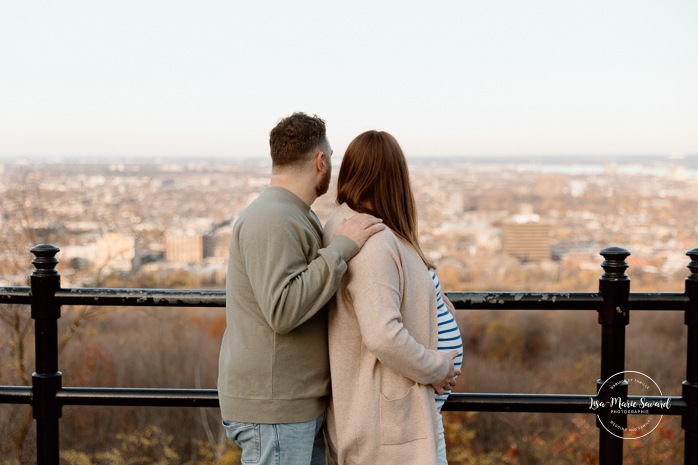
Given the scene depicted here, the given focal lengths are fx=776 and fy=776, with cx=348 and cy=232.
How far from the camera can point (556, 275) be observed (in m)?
33.0

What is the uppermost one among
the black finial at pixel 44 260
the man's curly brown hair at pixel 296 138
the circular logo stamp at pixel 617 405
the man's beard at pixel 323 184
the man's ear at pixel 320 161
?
the man's curly brown hair at pixel 296 138

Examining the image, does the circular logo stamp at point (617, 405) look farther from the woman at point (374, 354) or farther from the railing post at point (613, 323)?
the woman at point (374, 354)

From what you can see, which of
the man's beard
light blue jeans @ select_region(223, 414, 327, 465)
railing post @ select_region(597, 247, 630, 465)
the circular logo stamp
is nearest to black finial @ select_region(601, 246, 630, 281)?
railing post @ select_region(597, 247, 630, 465)

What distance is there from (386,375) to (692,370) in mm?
1305

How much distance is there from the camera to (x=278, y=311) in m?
2.06

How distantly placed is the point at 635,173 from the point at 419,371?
47.1 meters

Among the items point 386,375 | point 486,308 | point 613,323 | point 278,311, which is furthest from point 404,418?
point 613,323

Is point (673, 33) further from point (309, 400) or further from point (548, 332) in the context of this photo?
point (309, 400)

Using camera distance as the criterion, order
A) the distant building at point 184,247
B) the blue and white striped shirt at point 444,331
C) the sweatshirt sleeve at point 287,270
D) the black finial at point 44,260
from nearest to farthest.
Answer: the sweatshirt sleeve at point 287,270 < the blue and white striped shirt at point 444,331 < the black finial at point 44,260 < the distant building at point 184,247

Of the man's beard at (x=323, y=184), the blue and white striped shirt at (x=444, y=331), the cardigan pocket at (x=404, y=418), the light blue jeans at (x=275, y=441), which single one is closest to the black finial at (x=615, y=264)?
the blue and white striped shirt at (x=444, y=331)

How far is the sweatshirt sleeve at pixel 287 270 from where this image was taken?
2.05 metres

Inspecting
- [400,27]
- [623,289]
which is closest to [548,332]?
[623,289]

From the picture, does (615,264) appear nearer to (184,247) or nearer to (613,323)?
(613,323)

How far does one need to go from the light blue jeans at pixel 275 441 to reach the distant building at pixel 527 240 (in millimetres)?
33762
